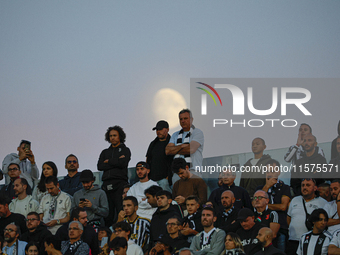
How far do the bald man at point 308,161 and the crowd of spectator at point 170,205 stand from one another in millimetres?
18

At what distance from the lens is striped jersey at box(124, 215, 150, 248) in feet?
25.4

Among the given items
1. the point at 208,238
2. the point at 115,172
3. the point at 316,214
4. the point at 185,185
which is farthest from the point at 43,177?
the point at 316,214

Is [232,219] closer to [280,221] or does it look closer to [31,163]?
[280,221]

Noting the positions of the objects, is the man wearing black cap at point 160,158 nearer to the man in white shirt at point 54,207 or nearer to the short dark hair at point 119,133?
the short dark hair at point 119,133

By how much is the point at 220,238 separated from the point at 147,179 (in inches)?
71.8

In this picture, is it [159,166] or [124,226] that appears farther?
[159,166]

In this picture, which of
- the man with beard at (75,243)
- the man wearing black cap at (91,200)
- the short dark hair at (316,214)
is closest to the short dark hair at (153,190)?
the man wearing black cap at (91,200)

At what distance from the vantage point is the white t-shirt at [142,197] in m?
8.14

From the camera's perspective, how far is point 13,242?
8.31 meters

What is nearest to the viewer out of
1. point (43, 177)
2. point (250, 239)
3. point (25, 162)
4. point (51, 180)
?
point (250, 239)

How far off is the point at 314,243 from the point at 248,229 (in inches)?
35.9

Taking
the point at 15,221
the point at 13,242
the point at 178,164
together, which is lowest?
the point at 13,242

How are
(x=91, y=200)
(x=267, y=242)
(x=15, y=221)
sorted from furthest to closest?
(x=15, y=221), (x=91, y=200), (x=267, y=242)

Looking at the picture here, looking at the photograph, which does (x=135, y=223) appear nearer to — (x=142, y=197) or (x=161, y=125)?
(x=142, y=197)
